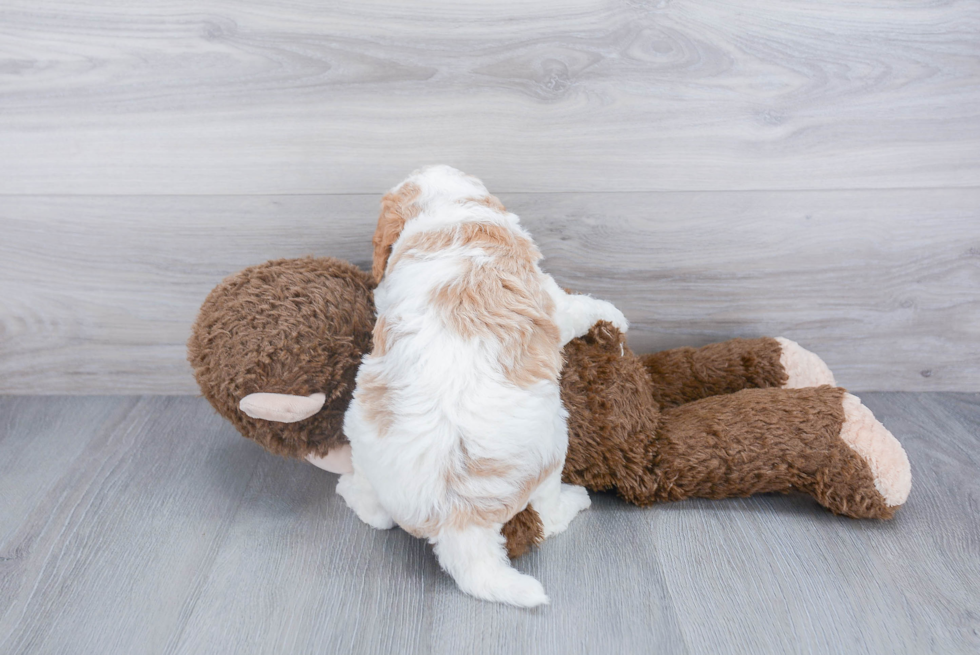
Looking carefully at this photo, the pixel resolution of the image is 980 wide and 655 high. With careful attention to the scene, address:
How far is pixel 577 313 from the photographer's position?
3.38 ft

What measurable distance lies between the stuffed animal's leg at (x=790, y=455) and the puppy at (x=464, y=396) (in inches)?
9.1

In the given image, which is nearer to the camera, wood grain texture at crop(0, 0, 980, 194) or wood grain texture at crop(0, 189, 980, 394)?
wood grain texture at crop(0, 0, 980, 194)

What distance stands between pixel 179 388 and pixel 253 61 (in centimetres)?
72

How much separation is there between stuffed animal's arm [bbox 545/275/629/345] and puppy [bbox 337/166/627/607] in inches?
1.7

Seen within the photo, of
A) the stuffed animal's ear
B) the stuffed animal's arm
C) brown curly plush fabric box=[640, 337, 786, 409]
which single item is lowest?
brown curly plush fabric box=[640, 337, 786, 409]

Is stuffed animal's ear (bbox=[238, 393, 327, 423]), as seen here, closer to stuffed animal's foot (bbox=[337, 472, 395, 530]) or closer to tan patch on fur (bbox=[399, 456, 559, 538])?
stuffed animal's foot (bbox=[337, 472, 395, 530])

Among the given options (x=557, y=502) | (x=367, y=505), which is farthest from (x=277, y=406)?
(x=557, y=502)

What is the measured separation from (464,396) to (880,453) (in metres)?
0.67

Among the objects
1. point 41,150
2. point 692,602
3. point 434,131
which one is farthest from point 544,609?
point 41,150

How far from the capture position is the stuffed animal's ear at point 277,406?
965 millimetres

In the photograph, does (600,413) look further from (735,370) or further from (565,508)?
(735,370)

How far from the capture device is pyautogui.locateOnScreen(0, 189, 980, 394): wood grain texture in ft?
4.13

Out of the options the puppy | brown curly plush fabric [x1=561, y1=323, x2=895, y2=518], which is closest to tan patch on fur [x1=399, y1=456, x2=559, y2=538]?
the puppy

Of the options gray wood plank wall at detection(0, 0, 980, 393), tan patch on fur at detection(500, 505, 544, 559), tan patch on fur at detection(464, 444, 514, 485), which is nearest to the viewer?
tan patch on fur at detection(464, 444, 514, 485)
